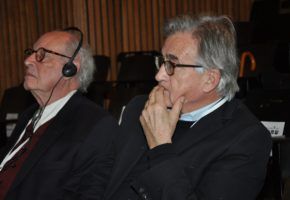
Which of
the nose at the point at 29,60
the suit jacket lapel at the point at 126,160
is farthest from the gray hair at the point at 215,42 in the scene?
the nose at the point at 29,60

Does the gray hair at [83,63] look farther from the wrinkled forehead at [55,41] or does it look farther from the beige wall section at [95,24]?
the beige wall section at [95,24]

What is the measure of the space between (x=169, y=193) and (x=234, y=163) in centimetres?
27

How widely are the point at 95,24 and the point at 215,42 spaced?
16.0ft

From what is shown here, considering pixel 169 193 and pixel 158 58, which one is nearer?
pixel 169 193

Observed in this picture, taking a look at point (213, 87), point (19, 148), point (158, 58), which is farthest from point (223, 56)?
point (19, 148)

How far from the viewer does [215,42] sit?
2.09 m

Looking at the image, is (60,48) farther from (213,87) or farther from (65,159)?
(213,87)

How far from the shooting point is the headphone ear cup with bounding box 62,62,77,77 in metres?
2.76

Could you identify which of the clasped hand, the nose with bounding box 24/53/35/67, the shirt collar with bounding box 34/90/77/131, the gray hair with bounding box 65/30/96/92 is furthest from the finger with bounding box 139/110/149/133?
the nose with bounding box 24/53/35/67

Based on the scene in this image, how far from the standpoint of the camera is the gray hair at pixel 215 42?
209 centimetres

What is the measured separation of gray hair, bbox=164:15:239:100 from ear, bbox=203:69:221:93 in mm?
20

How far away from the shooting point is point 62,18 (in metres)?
6.89

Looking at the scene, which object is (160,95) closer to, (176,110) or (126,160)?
(176,110)

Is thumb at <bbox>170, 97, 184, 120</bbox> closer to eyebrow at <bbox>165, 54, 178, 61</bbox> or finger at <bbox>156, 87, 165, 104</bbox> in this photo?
finger at <bbox>156, 87, 165, 104</bbox>
